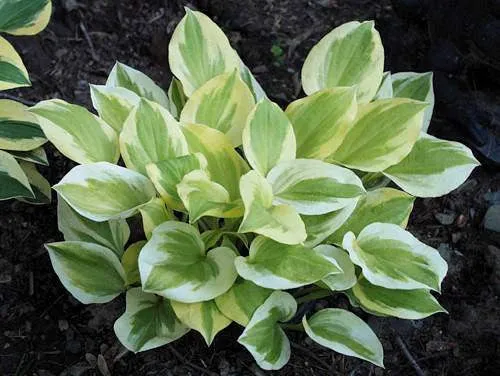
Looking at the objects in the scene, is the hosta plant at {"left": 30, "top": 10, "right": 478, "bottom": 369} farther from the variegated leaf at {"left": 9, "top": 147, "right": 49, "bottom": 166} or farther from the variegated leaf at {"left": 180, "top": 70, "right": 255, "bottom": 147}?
the variegated leaf at {"left": 9, "top": 147, "right": 49, "bottom": 166}

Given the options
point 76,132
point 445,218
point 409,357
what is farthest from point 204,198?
point 445,218

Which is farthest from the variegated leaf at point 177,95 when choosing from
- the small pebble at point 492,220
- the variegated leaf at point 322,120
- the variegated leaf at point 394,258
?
the small pebble at point 492,220

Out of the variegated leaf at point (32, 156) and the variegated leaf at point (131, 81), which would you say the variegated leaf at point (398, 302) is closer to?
the variegated leaf at point (131, 81)

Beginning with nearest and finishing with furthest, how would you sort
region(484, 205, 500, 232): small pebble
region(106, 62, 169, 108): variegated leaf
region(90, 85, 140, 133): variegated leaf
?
region(90, 85, 140, 133): variegated leaf, region(106, 62, 169, 108): variegated leaf, region(484, 205, 500, 232): small pebble

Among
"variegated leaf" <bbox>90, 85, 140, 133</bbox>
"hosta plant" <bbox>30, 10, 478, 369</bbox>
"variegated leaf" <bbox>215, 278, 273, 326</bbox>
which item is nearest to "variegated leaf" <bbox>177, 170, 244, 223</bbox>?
"hosta plant" <bbox>30, 10, 478, 369</bbox>

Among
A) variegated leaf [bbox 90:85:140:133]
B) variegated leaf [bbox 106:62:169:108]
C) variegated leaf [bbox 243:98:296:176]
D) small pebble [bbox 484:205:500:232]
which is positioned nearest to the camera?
variegated leaf [bbox 243:98:296:176]

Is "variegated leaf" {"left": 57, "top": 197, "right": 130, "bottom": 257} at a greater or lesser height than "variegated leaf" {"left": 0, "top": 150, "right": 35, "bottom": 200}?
lesser

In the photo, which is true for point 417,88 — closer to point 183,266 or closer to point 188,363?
point 183,266
